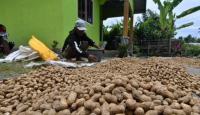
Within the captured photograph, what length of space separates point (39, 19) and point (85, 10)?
1.93m

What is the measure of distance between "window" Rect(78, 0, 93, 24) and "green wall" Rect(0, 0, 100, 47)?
46cm

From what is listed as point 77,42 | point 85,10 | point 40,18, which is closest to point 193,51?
point 85,10

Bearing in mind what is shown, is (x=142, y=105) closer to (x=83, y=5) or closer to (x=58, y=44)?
(x=58, y=44)

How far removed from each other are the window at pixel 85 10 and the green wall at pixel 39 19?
464 millimetres

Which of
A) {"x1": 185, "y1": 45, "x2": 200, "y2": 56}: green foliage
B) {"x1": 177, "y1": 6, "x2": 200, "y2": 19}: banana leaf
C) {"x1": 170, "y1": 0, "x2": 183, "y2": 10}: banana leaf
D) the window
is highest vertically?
{"x1": 170, "y1": 0, "x2": 183, "y2": 10}: banana leaf

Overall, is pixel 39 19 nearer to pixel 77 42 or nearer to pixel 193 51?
pixel 77 42

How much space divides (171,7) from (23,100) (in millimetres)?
8465

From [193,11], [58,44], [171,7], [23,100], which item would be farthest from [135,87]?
[193,11]

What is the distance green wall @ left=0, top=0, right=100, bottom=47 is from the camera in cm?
396

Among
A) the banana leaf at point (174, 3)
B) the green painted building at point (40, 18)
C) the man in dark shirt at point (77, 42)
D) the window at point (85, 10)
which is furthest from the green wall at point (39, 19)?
the banana leaf at point (174, 3)

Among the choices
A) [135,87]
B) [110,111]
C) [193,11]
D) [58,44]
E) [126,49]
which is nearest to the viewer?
[110,111]

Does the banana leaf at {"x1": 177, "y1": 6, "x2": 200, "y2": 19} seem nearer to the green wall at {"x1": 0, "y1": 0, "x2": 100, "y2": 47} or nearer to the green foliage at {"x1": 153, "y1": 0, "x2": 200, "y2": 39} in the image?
the green foliage at {"x1": 153, "y1": 0, "x2": 200, "y2": 39}

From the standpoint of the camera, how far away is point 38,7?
411 centimetres

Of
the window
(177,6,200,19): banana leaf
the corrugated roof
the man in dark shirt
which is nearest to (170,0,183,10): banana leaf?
(177,6,200,19): banana leaf
